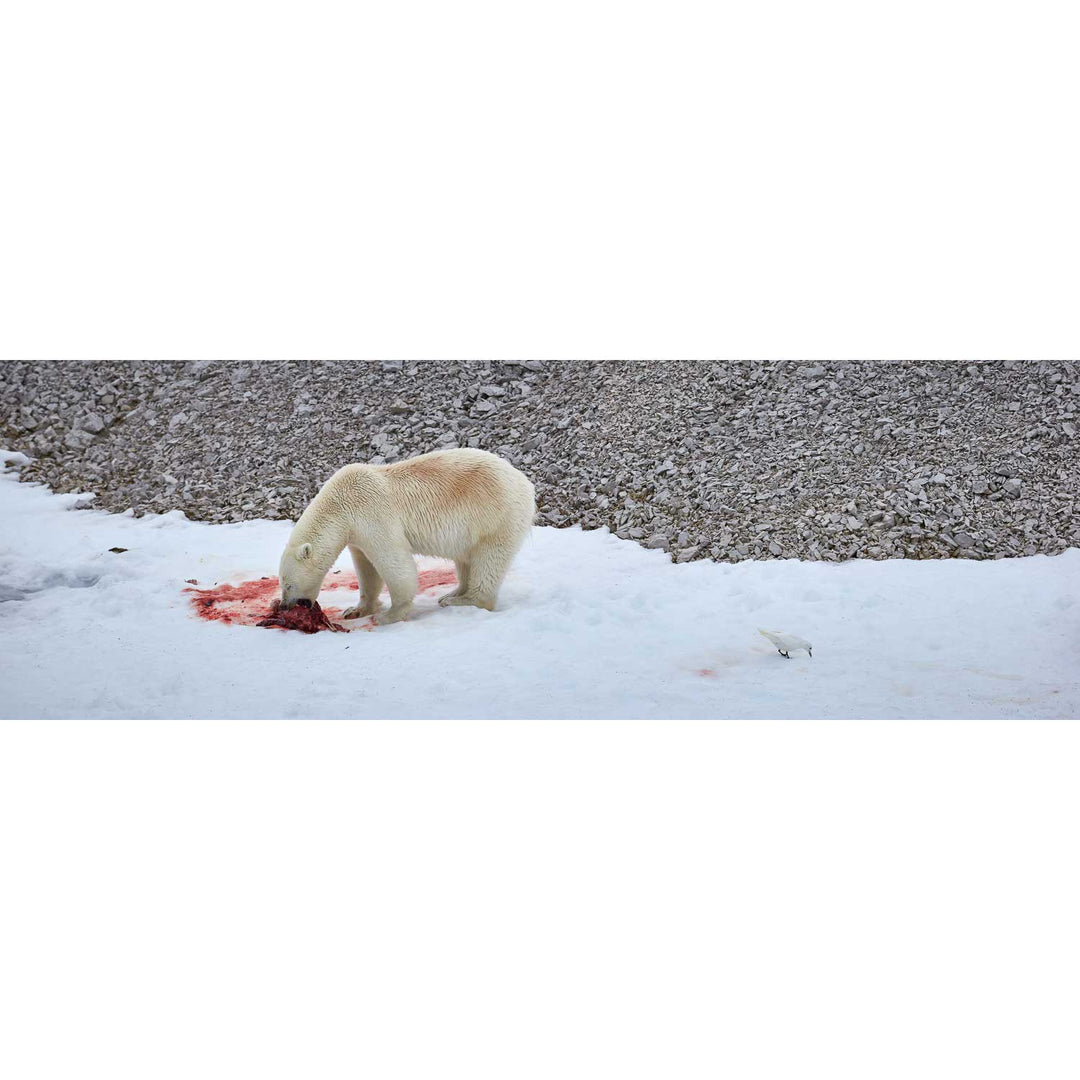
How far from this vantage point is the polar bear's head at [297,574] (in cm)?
554

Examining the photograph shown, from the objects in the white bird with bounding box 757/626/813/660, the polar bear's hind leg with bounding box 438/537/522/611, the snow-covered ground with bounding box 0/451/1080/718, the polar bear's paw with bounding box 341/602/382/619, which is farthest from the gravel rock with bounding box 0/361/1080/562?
the white bird with bounding box 757/626/813/660

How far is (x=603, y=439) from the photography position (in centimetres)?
658

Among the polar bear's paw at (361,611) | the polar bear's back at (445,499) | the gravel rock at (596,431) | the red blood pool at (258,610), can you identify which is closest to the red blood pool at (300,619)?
the red blood pool at (258,610)

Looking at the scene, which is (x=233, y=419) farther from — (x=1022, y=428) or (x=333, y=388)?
(x=1022, y=428)

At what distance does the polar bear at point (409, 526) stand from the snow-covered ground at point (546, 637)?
178mm

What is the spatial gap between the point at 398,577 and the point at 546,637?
0.84 m

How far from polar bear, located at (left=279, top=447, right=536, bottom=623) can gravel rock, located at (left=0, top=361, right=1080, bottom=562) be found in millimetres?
622

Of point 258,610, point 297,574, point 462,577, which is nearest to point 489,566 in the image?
point 462,577

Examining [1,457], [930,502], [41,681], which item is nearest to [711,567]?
[930,502]

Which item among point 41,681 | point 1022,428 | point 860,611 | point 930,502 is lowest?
point 41,681

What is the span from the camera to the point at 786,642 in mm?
5457

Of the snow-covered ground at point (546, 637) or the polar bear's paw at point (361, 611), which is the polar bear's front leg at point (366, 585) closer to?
the polar bear's paw at point (361, 611)

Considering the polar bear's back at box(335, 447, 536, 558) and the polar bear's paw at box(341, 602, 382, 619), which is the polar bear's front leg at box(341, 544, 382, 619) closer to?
the polar bear's paw at box(341, 602, 382, 619)

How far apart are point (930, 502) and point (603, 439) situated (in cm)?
194
